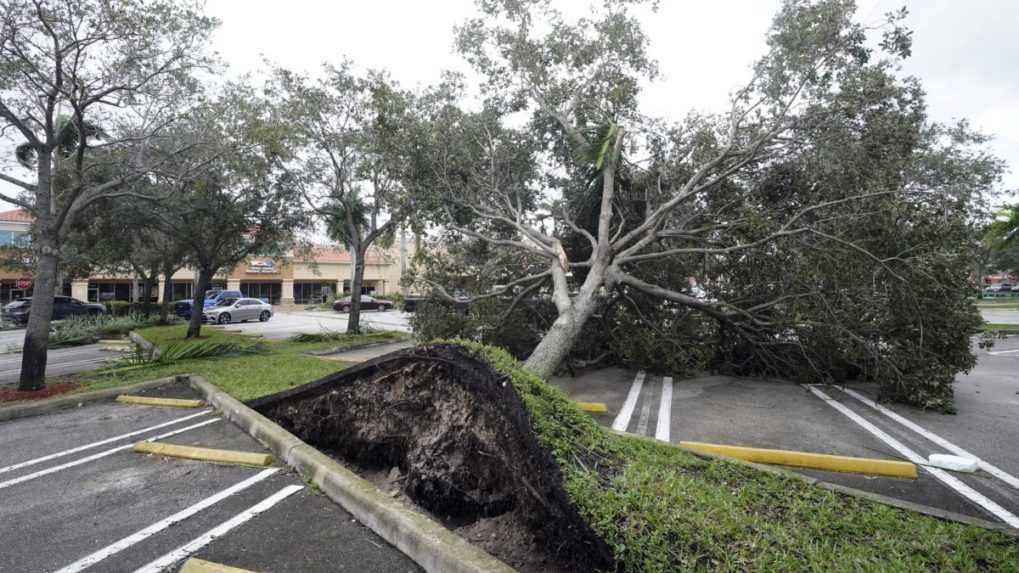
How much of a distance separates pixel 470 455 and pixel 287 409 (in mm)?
2847

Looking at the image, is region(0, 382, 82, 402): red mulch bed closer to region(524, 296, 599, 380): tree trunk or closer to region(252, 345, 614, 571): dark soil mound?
region(252, 345, 614, 571): dark soil mound

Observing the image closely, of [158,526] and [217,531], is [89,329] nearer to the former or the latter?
[158,526]

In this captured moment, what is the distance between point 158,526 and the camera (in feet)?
11.0

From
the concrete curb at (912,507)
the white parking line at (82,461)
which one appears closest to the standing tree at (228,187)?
the white parking line at (82,461)

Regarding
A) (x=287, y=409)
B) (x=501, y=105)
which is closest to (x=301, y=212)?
(x=501, y=105)

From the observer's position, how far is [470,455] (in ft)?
11.6

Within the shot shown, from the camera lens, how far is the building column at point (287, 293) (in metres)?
40.9

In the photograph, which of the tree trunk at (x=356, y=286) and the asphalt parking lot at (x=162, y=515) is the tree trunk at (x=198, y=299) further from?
the asphalt parking lot at (x=162, y=515)

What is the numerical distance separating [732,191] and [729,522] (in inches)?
337

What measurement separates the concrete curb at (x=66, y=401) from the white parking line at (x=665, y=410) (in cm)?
795

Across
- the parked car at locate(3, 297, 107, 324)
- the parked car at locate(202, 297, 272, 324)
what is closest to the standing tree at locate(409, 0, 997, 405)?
the parked car at locate(202, 297, 272, 324)

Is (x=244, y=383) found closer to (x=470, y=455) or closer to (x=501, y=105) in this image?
(x=470, y=455)

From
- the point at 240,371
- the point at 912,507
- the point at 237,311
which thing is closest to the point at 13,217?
the point at 237,311

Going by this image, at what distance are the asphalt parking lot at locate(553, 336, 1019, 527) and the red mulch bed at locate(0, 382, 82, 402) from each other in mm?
8041
